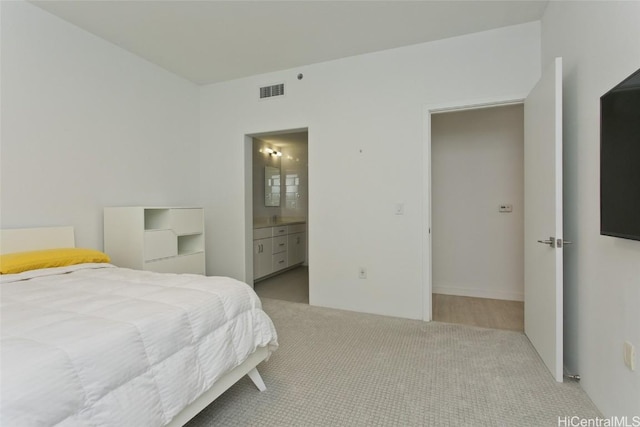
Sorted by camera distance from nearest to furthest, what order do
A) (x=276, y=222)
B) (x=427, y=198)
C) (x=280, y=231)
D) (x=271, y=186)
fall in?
(x=427, y=198) < (x=280, y=231) < (x=276, y=222) < (x=271, y=186)

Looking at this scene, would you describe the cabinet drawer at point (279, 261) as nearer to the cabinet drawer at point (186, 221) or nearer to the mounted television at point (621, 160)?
the cabinet drawer at point (186, 221)

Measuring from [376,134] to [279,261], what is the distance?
2.64 m

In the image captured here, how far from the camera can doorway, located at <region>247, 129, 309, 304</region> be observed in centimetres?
429

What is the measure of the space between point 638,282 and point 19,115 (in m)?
3.81

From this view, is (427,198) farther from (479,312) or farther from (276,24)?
(276,24)

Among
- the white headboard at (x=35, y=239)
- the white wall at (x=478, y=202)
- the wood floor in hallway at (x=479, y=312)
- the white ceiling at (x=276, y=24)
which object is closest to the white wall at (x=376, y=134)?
the white ceiling at (x=276, y=24)

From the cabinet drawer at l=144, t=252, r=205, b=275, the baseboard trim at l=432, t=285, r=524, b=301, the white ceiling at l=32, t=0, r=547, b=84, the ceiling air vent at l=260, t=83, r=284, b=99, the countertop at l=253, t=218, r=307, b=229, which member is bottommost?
the baseboard trim at l=432, t=285, r=524, b=301

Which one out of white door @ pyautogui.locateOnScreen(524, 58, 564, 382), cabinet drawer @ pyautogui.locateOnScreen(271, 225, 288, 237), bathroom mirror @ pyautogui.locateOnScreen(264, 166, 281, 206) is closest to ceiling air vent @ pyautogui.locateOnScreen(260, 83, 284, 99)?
cabinet drawer @ pyautogui.locateOnScreen(271, 225, 288, 237)

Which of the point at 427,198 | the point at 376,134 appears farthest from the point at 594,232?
the point at 376,134

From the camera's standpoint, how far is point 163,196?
3.49m

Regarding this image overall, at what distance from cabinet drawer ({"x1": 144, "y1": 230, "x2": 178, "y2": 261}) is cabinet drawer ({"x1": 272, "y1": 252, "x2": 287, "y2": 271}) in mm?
1886

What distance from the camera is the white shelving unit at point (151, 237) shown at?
2734mm

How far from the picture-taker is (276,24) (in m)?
2.65

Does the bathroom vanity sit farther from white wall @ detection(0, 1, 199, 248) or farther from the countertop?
white wall @ detection(0, 1, 199, 248)
